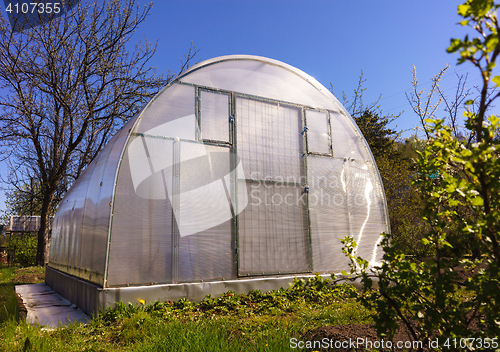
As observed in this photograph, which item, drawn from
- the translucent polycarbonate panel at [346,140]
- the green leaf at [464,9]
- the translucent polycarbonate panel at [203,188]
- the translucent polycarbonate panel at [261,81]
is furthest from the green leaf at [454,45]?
the translucent polycarbonate panel at [346,140]

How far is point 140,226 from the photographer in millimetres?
5352

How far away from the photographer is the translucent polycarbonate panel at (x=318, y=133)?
7305 millimetres

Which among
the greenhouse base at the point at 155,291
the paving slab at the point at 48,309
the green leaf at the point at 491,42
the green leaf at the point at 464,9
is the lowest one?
the paving slab at the point at 48,309

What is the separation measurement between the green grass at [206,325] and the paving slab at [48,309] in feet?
1.56

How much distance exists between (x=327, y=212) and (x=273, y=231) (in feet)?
4.30

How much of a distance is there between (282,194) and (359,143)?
A: 254cm

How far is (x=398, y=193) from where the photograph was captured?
12.4m

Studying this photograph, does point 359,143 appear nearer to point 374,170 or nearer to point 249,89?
point 374,170

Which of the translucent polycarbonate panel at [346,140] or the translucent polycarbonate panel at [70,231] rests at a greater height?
the translucent polycarbonate panel at [346,140]

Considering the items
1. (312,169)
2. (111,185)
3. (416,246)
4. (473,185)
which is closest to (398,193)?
(416,246)

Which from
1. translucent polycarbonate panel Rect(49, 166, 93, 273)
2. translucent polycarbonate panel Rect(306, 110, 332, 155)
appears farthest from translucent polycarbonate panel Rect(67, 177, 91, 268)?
translucent polycarbonate panel Rect(306, 110, 332, 155)

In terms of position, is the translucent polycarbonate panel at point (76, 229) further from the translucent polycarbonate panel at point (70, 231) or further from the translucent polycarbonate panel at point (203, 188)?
the translucent polycarbonate panel at point (203, 188)

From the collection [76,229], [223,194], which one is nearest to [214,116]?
[223,194]

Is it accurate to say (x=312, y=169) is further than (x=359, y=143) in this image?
No
